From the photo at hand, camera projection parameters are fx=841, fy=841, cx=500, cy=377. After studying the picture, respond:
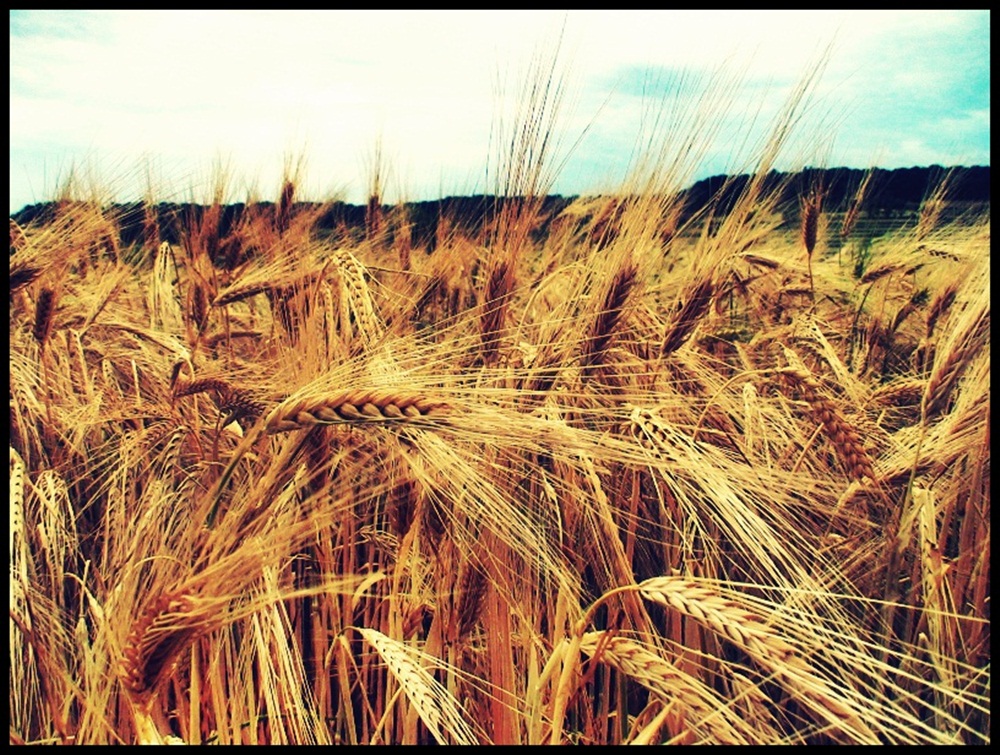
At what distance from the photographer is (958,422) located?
1.86 meters

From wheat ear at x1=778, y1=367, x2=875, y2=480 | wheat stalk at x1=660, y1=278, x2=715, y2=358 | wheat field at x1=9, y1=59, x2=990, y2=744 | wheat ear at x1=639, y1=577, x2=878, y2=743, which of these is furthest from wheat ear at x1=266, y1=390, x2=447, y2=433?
wheat ear at x1=778, y1=367, x2=875, y2=480

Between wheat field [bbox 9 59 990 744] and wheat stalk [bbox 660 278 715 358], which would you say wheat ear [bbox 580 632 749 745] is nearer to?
wheat field [bbox 9 59 990 744]

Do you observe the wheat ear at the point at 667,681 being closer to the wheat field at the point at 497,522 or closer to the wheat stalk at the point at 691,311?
the wheat field at the point at 497,522

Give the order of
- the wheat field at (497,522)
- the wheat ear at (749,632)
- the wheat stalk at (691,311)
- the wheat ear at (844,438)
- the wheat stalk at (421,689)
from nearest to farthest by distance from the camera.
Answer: the wheat ear at (749,632) < the wheat field at (497,522) < the wheat stalk at (421,689) < the wheat ear at (844,438) < the wheat stalk at (691,311)

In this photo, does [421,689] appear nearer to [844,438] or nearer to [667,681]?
[667,681]

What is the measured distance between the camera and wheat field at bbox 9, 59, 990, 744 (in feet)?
4.00

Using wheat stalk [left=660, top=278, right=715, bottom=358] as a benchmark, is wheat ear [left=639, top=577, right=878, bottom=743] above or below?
below

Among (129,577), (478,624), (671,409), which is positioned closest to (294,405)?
(129,577)

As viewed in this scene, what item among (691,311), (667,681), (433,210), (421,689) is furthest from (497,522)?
(433,210)

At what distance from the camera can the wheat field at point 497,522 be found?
1.22 metres

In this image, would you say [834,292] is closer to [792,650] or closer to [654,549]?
[654,549]

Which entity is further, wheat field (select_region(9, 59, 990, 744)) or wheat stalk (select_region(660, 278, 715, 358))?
wheat stalk (select_region(660, 278, 715, 358))

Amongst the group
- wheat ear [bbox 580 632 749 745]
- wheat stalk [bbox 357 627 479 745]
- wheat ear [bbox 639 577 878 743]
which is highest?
wheat ear [bbox 639 577 878 743]

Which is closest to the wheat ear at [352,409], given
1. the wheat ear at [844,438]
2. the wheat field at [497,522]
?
the wheat field at [497,522]
